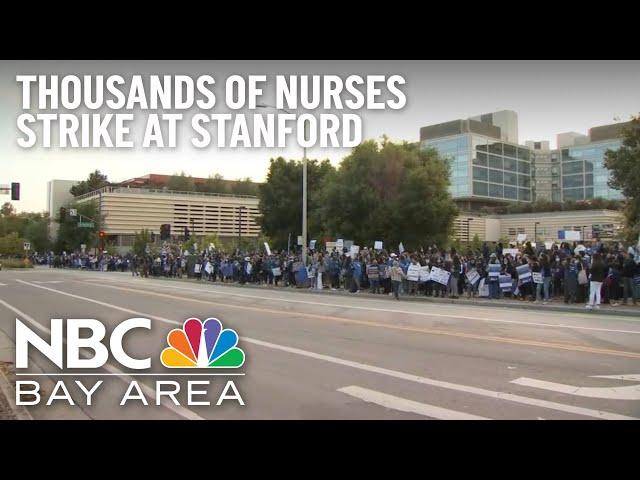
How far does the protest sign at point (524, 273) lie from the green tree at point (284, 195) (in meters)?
32.8

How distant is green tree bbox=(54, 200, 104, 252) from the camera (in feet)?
227

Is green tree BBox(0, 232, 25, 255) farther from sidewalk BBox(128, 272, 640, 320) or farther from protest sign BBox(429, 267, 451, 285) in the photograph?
protest sign BBox(429, 267, 451, 285)

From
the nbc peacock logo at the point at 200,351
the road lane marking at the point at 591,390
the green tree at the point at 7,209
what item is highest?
the green tree at the point at 7,209

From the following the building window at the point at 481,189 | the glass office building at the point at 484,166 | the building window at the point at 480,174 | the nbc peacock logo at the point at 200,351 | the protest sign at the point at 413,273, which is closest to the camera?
the nbc peacock logo at the point at 200,351

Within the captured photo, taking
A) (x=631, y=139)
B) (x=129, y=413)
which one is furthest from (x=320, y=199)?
(x=129, y=413)

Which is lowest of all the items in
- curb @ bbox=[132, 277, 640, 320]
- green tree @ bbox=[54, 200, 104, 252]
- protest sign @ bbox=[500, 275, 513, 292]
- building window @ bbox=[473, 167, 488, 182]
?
curb @ bbox=[132, 277, 640, 320]

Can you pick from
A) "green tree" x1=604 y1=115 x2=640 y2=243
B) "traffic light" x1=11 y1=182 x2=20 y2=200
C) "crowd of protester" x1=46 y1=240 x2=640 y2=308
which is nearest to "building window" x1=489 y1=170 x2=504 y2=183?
"green tree" x1=604 y1=115 x2=640 y2=243

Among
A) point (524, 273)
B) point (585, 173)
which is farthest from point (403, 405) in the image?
point (585, 173)

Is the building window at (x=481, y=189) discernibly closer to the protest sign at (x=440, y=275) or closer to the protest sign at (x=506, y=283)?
the protest sign at (x=440, y=275)

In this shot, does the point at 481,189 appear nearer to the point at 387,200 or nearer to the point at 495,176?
the point at 495,176

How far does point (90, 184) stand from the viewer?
99.7 metres

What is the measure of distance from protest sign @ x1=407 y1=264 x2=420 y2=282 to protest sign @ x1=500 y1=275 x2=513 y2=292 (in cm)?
326

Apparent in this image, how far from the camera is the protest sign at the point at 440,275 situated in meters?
21.6

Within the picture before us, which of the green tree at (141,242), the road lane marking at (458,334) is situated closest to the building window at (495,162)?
the green tree at (141,242)
